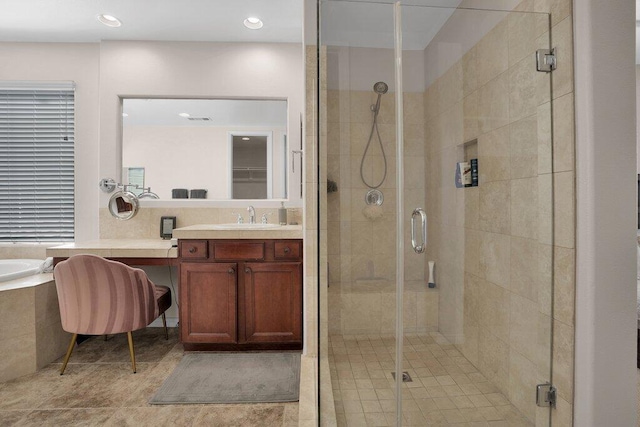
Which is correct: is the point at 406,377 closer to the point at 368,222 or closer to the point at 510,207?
the point at 368,222

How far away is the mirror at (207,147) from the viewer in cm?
291

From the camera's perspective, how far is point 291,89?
115 inches

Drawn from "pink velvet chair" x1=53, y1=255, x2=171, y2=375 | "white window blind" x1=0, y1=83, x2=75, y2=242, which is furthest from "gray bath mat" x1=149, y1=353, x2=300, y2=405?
"white window blind" x1=0, y1=83, x2=75, y2=242

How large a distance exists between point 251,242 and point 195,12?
1725 millimetres

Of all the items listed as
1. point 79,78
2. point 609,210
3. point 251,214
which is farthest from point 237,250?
point 79,78

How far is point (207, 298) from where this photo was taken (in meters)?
2.34

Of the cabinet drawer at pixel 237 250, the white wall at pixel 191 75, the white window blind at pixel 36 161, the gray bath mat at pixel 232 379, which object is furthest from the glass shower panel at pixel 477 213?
the white window blind at pixel 36 161

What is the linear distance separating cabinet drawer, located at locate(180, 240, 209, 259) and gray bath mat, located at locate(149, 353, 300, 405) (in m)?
0.68

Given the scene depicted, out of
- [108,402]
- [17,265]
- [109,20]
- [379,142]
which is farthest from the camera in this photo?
[17,265]

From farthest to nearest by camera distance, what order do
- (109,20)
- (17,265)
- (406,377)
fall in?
1. (17,265)
2. (109,20)
3. (406,377)

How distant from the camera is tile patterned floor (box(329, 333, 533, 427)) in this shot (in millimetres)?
1027

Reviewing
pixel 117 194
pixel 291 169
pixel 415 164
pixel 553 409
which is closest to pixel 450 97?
pixel 415 164

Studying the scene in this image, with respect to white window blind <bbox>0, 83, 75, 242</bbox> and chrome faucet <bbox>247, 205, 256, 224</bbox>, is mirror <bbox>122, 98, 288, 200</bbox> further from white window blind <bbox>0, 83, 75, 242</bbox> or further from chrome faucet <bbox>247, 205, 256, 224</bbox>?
white window blind <bbox>0, 83, 75, 242</bbox>

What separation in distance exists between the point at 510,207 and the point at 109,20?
3.01 m
